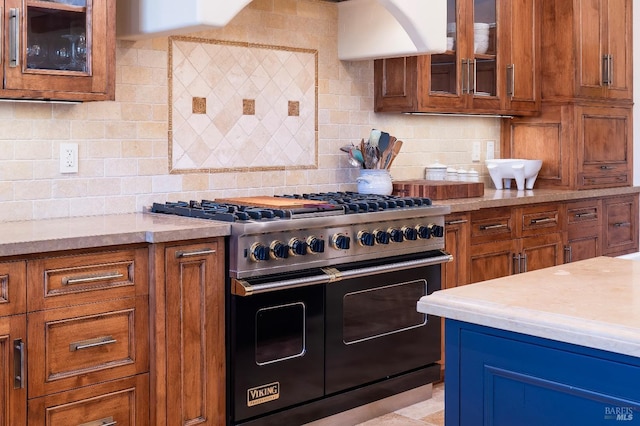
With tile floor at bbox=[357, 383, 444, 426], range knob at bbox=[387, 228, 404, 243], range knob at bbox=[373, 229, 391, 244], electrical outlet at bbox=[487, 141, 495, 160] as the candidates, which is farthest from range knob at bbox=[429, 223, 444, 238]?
electrical outlet at bbox=[487, 141, 495, 160]

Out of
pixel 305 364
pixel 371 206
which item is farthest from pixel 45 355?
pixel 371 206

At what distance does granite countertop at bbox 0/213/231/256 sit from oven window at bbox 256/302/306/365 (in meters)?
0.40

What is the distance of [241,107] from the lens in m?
4.05

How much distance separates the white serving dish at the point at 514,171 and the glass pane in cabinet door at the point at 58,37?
2918 mm

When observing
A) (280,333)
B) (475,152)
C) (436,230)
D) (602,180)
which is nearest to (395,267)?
(436,230)

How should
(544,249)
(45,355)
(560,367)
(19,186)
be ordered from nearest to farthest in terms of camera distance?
1. (560,367)
2. (45,355)
3. (19,186)
4. (544,249)

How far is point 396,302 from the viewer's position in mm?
3854

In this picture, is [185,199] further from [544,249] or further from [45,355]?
[544,249]

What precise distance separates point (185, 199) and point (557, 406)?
7.81 feet

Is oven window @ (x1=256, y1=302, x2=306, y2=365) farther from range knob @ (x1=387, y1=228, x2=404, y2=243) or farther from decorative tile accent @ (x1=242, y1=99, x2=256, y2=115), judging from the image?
decorative tile accent @ (x1=242, y1=99, x2=256, y2=115)

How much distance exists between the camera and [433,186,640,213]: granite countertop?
4.29 meters

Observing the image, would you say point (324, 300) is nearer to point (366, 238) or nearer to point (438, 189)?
point (366, 238)

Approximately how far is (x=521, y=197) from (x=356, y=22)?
133 cm

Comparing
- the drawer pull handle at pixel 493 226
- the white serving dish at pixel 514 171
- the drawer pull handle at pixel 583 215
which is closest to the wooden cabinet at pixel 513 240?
the drawer pull handle at pixel 493 226
